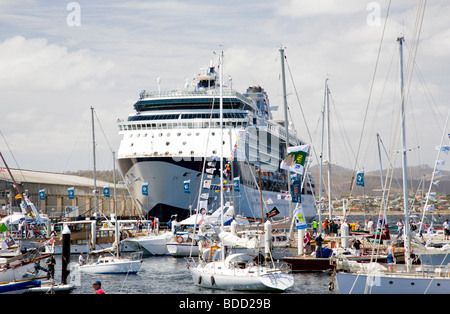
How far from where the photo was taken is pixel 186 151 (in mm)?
59406

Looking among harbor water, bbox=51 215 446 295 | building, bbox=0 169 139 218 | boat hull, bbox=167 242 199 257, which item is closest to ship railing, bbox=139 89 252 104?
building, bbox=0 169 139 218

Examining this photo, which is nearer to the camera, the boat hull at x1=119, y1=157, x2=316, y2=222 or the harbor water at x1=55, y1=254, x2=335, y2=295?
the harbor water at x1=55, y1=254, x2=335, y2=295

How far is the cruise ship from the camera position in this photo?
58.6 meters

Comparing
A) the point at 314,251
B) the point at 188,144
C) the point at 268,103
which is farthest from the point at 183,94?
the point at 314,251

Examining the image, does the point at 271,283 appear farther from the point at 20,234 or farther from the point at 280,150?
the point at 280,150

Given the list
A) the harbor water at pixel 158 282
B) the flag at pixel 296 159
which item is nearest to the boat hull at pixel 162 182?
the harbor water at pixel 158 282

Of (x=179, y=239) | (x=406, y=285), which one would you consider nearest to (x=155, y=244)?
(x=179, y=239)

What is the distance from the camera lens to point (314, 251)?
35.3 meters

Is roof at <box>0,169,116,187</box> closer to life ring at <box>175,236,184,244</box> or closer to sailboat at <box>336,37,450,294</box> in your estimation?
life ring at <box>175,236,184,244</box>

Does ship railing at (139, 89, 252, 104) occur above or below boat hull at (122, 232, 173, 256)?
above

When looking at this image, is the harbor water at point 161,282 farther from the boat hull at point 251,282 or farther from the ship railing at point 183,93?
the ship railing at point 183,93

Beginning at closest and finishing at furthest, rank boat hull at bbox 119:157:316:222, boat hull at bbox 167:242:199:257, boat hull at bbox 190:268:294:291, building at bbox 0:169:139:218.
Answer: boat hull at bbox 190:268:294:291 < boat hull at bbox 167:242:199:257 < boat hull at bbox 119:157:316:222 < building at bbox 0:169:139:218

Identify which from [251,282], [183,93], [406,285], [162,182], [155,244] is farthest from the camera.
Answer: [183,93]

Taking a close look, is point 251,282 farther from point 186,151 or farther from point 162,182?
point 186,151
